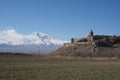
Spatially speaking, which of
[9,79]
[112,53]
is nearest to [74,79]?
[9,79]

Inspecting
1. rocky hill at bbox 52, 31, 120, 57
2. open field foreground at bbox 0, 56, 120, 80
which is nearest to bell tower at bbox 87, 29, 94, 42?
rocky hill at bbox 52, 31, 120, 57

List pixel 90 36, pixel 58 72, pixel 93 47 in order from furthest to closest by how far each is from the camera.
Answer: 1. pixel 90 36
2. pixel 93 47
3. pixel 58 72

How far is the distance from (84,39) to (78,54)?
27842mm

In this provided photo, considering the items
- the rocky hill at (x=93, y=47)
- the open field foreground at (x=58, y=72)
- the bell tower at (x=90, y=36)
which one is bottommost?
the open field foreground at (x=58, y=72)

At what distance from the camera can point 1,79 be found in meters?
28.5

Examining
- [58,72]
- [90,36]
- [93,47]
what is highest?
[90,36]

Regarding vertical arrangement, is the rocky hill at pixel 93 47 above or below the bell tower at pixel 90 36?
below

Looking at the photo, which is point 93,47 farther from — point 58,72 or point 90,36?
point 58,72

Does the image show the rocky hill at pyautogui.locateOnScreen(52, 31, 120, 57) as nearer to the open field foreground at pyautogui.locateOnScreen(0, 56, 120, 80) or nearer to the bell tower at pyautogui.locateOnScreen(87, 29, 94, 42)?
the bell tower at pyautogui.locateOnScreen(87, 29, 94, 42)

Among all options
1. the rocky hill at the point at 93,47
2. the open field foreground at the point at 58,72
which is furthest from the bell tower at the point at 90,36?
the open field foreground at the point at 58,72

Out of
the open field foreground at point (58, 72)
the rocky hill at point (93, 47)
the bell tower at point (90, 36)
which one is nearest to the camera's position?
the open field foreground at point (58, 72)

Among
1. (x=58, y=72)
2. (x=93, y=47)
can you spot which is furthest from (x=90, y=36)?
(x=58, y=72)

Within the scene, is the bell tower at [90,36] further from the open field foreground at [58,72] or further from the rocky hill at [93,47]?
the open field foreground at [58,72]

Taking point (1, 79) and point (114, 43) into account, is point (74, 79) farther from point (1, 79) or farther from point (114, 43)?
point (114, 43)
